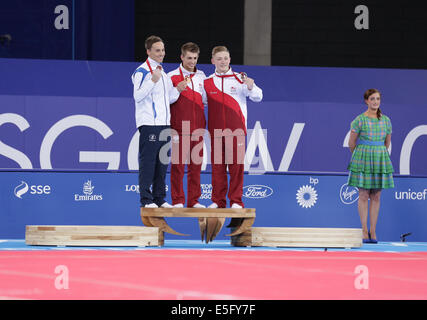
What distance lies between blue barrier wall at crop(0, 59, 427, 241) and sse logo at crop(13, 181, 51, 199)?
0.03ft

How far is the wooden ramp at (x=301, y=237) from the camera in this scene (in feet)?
21.0

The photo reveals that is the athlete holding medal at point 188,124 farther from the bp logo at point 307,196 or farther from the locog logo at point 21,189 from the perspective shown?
the locog logo at point 21,189

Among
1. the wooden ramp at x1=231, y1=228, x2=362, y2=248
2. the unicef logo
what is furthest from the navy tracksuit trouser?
the unicef logo

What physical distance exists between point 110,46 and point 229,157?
3.83 m

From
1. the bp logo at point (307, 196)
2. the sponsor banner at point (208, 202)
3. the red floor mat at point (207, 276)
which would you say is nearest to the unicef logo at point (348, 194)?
the sponsor banner at point (208, 202)

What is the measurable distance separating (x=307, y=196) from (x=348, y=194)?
0.44 m

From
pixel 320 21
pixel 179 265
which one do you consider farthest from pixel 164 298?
pixel 320 21

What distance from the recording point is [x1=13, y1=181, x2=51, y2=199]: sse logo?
7613mm

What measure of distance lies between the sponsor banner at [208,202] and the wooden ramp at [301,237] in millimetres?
1222

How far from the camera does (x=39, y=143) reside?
802 cm

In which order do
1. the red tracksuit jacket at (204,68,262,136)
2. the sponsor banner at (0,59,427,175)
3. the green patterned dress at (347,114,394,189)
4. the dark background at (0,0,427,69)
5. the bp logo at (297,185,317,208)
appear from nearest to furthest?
the red tracksuit jacket at (204,68,262,136) < the green patterned dress at (347,114,394,189) < the bp logo at (297,185,317,208) < the sponsor banner at (0,59,427,175) < the dark background at (0,0,427,69)

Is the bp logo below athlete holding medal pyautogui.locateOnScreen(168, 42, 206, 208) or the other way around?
below

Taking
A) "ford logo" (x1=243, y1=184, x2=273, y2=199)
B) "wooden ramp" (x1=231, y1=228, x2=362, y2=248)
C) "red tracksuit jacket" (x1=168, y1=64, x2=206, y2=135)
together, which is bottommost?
"wooden ramp" (x1=231, y1=228, x2=362, y2=248)

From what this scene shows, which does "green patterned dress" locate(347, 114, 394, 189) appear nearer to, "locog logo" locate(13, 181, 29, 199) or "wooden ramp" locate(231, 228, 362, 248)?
"wooden ramp" locate(231, 228, 362, 248)
